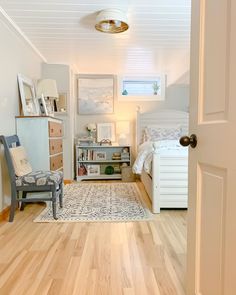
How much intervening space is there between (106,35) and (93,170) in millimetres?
2806

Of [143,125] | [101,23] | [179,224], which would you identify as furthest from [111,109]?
[179,224]

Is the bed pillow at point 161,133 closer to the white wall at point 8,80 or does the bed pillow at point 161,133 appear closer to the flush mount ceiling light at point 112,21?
the flush mount ceiling light at point 112,21

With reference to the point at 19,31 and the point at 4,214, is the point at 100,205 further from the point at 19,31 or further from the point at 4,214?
the point at 19,31

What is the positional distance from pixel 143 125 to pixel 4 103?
2.91 meters

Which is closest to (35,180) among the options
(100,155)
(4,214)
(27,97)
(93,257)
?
(4,214)

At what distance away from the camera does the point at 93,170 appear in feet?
17.6

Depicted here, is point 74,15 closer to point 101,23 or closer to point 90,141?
point 101,23

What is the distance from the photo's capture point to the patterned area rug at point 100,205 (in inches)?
111

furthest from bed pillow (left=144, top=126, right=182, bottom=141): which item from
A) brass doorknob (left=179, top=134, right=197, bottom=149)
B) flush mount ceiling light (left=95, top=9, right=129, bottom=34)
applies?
brass doorknob (left=179, top=134, right=197, bottom=149)

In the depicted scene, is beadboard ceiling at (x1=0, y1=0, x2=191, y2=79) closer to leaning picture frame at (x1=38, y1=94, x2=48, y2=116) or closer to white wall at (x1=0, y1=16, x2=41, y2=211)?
white wall at (x1=0, y1=16, x2=41, y2=211)

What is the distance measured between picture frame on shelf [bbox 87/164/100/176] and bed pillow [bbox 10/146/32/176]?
7.56 ft

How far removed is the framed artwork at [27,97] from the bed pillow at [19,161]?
0.74 metres

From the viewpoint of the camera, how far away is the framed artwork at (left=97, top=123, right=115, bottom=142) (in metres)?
5.47

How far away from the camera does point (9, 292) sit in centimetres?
150
